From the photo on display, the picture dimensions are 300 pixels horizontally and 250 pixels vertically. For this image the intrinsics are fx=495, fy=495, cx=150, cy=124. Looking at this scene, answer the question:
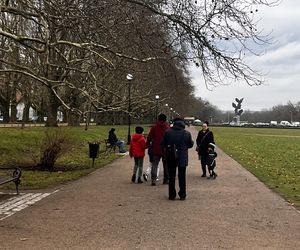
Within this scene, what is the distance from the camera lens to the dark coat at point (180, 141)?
11156 mm

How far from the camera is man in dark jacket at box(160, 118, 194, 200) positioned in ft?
36.1

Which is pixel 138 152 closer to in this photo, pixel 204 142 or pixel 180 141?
pixel 204 142

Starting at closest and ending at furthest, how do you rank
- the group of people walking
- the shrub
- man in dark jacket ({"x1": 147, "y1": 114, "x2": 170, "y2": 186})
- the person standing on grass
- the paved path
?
the paved path → the group of people walking → man in dark jacket ({"x1": 147, "y1": 114, "x2": 170, "y2": 186}) → the person standing on grass → the shrub

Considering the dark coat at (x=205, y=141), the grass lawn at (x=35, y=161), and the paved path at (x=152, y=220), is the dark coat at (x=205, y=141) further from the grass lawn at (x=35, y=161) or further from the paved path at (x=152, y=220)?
the grass lawn at (x=35, y=161)

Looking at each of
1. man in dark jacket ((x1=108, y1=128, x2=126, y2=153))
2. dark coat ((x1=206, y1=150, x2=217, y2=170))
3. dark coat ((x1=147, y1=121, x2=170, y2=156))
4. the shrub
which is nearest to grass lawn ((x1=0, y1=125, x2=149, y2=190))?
the shrub

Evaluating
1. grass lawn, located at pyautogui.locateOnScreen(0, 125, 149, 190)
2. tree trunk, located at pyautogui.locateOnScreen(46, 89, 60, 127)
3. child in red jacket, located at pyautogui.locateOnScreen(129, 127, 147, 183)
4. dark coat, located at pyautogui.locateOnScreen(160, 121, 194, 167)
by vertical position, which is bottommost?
grass lawn, located at pyautogui.locateOnScreen(0, 125, 149, 190)

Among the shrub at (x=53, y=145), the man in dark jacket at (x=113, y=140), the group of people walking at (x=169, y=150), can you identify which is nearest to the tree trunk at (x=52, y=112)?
the man in dark jacket at (x=113, y=140)

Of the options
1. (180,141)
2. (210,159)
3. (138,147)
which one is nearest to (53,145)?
(138,147)

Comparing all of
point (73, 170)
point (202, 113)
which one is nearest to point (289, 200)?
point (73, 170)

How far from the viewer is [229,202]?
10703 mm

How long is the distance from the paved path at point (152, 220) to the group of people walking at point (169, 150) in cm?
57

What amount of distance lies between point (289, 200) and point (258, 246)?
4663 millimetres

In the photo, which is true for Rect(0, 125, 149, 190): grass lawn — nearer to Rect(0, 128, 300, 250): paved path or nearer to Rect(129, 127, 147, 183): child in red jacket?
Rect(0, 128, 300, 250): paved path

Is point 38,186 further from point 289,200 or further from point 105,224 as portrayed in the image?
point 289,200
